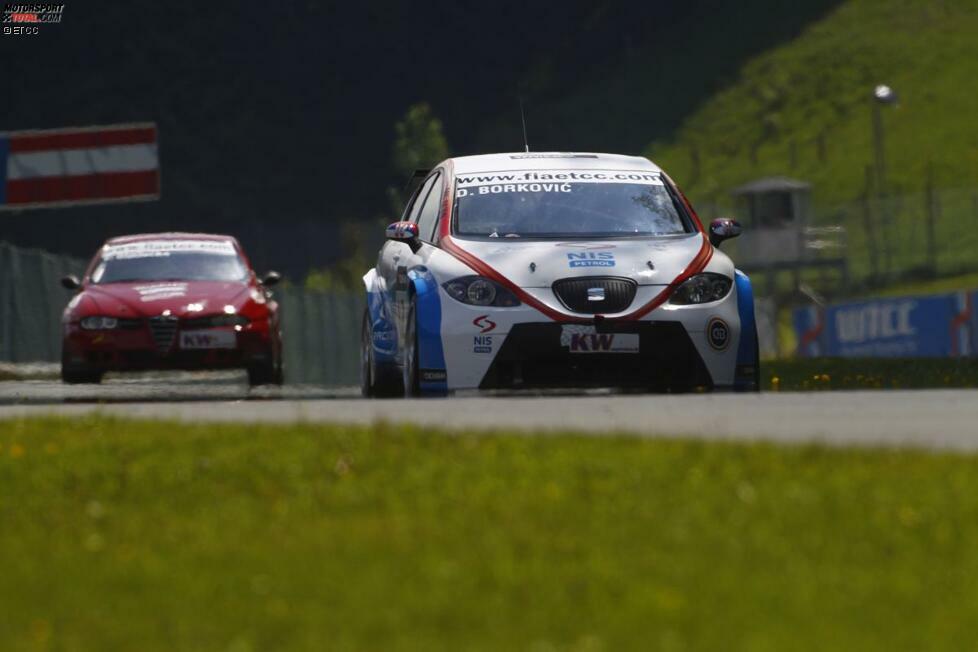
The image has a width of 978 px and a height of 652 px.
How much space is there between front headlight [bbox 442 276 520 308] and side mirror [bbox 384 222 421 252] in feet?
3.34

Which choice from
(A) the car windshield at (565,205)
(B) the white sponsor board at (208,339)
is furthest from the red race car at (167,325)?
(A) the car windshield at (565,205)

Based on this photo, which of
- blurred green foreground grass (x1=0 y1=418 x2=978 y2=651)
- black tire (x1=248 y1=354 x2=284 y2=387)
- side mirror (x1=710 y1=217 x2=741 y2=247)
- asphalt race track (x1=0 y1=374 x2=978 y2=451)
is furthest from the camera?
black tire (x1=248 y1=354 x2=284 y2=387)

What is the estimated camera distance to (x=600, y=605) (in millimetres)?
6020

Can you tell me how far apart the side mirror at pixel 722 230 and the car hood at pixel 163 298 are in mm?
6073

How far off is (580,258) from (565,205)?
1140mm

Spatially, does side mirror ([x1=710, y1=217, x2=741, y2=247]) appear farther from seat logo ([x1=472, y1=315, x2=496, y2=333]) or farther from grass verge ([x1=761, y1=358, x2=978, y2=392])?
grass verge ([x1=761, y1=358, x2=978, y2=392])

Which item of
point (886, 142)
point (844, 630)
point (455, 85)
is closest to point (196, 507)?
point (844, 630)

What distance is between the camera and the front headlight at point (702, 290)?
1320 cm

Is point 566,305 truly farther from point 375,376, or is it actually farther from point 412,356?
point 375,376

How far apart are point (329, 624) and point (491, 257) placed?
7515 mm

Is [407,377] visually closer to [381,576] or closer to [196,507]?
[196,507]

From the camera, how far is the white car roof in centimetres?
1480

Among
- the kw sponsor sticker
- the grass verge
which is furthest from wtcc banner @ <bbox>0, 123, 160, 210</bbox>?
the kw sponsor sticker

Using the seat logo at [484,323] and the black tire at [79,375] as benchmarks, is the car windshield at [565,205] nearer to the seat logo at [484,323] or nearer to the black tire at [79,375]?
the seat logo at [484,323]
